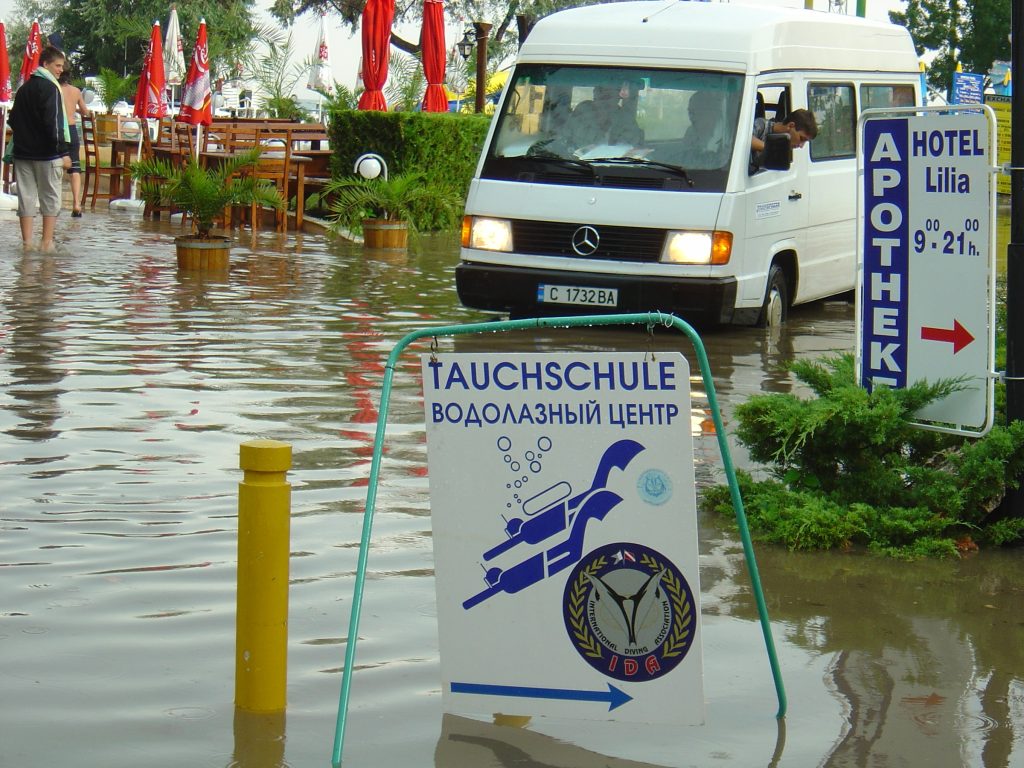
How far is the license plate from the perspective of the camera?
1173 centimetres

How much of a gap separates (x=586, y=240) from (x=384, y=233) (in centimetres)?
774

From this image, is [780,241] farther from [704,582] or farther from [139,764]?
[139,764]

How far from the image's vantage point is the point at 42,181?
52.9 ft

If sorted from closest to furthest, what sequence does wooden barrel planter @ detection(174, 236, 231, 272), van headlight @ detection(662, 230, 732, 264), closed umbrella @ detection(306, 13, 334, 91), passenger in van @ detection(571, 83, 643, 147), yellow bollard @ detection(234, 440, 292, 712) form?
yellow bollard @ detection(234, 440, 292, 712)
van headlight @ detection(662, 230, 732, 264)
passenger in van @ detection(571, 83, 643, 147)
wooden barrel planter @ detection(174, 236, 231, 272)
closed umbrella @ detection(306, 13, 334, 91)

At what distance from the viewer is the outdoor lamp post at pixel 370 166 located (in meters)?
20.0

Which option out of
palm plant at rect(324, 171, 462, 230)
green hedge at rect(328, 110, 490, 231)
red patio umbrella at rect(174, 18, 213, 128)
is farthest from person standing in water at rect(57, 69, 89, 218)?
green hedge at rect(328, 110, 490, 231)

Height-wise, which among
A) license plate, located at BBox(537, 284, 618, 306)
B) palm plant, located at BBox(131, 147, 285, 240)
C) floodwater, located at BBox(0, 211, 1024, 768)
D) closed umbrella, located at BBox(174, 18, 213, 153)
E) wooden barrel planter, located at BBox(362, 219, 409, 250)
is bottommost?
Answer: floodwater, located at BBox(0, 211, 1024, 768)

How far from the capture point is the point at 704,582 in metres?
5.74

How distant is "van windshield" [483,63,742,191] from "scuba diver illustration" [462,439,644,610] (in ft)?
→ 26.3

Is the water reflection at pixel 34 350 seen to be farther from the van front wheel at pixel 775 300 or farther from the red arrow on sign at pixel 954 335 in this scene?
the van front wheel at pixel 775 300

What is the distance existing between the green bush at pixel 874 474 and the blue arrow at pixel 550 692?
2.35 m

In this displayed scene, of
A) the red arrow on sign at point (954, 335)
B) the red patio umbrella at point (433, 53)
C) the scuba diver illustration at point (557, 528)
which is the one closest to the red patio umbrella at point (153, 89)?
the red patio umbrella at point (433, 53)

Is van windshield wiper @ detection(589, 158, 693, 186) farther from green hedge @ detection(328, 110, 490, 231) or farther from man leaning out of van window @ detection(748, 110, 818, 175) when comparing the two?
green hedge @ detection(328, 110, 490, 231)

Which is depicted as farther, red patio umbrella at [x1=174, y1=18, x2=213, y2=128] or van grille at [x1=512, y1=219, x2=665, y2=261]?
red patio umbrella at [x1=174, y1=18, x2=213, y2=128]
